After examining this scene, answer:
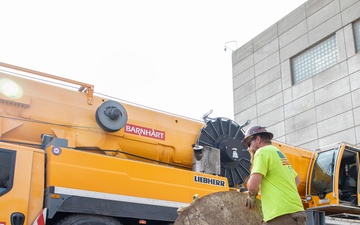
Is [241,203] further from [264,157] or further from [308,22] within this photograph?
[308,22]

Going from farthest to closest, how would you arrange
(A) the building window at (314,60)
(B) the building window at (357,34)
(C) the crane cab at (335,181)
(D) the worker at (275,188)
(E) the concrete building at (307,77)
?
(A) the building window at (314,60), (E) the concrete building at (307,77), (B) the building window at (357,34), (C) the crane cab at (335,181), (D) the worker at (275,188)

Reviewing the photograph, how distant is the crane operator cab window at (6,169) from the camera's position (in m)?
5.07

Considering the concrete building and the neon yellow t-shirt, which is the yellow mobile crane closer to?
the neon yellow t-shirt

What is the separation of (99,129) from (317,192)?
5277 millimetres

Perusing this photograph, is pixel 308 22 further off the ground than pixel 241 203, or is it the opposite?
pixel 308 22

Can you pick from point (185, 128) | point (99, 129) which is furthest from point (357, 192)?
point (99, 129)

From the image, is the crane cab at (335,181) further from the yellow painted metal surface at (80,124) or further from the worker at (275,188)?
the worker at (275,188)

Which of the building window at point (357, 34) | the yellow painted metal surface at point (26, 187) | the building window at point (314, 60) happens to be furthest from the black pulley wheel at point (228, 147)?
the building window at point (314, 60)

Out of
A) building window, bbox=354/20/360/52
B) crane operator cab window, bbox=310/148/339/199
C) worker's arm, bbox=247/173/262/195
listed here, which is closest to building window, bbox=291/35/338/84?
building window, bbox=354/20/360/52

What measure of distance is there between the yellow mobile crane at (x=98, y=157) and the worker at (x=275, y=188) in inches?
23.5

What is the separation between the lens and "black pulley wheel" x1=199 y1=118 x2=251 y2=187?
773cm

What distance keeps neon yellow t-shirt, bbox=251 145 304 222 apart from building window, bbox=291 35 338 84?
19737 millimetres

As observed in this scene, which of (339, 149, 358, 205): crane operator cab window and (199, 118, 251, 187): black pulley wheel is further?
(339, 149, 358, 205): crane operator cab window

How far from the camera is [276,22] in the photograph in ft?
86.8
